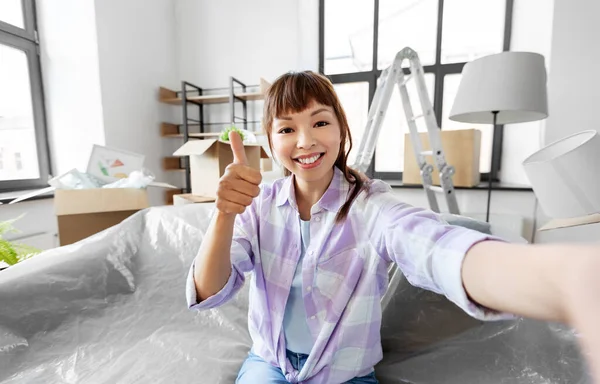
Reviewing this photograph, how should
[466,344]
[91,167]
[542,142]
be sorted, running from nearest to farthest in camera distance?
[466,344] < [91,167] < [542,142]

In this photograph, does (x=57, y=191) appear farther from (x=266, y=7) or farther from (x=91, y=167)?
(x=266, y=7)

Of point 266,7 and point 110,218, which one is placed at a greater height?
point 266,7

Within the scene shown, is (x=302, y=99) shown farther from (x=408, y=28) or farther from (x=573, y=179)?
(x=408, y=28)

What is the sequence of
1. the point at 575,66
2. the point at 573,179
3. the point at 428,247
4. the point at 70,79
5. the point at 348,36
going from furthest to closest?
the point at 348,36
the point at 70,79
the point at 575,66
the point at 573,179
the point at 428,247

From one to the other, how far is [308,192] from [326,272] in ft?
0.59

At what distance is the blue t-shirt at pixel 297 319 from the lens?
648 mm

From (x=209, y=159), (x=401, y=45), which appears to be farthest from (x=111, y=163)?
(x=401, y=45)

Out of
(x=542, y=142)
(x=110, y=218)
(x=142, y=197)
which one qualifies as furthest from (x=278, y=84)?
(x=542, y=142)

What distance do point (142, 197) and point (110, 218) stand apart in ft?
0.62

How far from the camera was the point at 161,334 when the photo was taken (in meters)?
0.88

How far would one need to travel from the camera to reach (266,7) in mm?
2771

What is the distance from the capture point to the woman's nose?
1.95ft

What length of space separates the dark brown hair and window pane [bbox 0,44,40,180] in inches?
94.2

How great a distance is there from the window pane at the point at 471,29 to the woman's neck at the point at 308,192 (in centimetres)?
237
